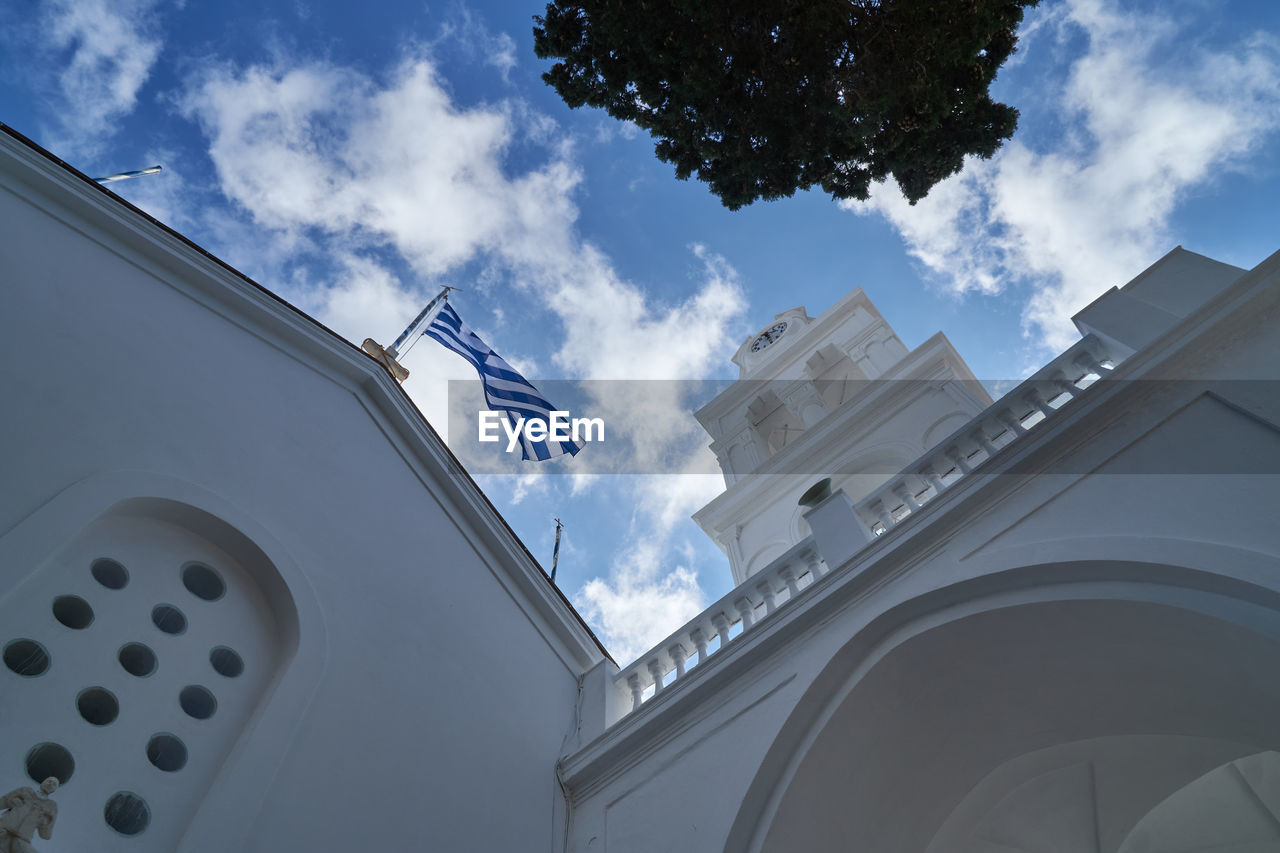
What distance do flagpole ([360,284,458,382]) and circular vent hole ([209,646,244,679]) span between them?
3.99 m

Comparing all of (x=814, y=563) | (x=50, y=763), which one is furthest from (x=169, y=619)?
(x=814, y=563)

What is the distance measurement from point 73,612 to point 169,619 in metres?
0.58

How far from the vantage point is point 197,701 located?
16.4 feet

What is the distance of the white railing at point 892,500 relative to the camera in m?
6.72

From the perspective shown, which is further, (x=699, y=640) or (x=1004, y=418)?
(x=699, y=640)

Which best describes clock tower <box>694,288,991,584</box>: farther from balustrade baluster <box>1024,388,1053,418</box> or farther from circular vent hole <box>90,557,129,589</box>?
circular vent hole <box>90,557,129,589</box>

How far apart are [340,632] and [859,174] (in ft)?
20.5

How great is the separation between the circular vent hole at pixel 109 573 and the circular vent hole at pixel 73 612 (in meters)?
0.20

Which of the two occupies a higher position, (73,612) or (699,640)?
(699,640)

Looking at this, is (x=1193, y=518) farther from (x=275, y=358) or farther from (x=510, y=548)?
(x=275, y=358)

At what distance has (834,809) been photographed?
19.9ft

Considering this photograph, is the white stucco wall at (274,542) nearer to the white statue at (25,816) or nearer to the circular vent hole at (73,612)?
the circular vent hole at (73,612)

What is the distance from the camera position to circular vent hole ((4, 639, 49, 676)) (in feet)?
13.9

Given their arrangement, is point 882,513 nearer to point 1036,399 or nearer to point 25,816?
point 1036,399
